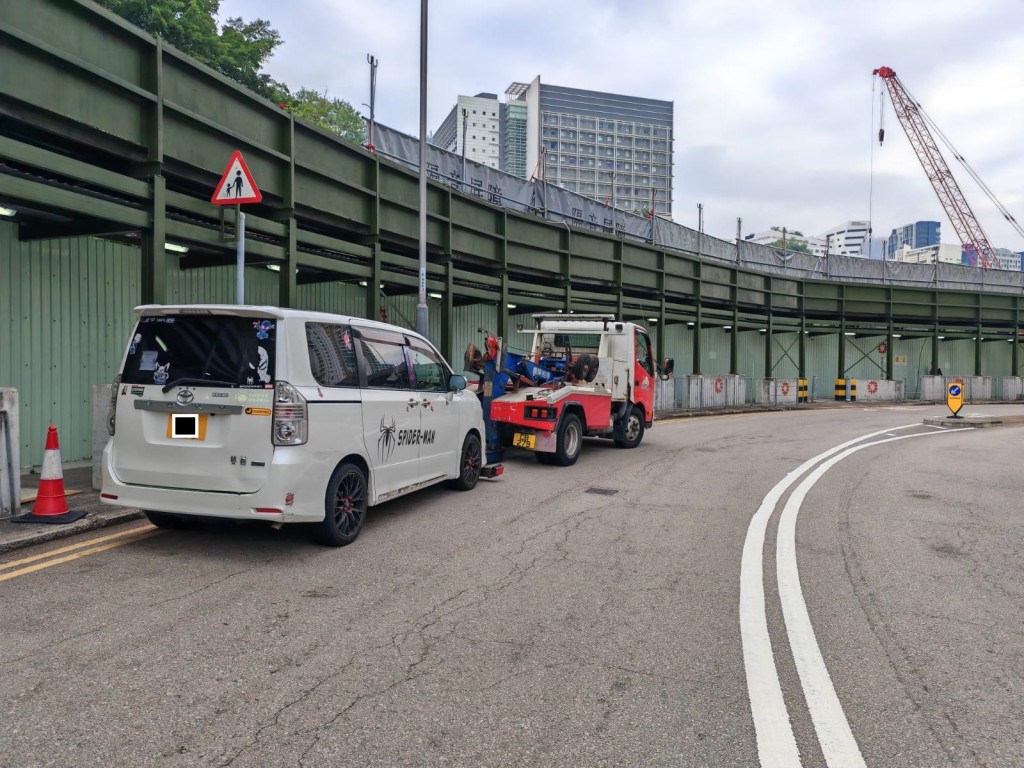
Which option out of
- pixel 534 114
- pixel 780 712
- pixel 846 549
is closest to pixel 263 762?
pixel 780 712

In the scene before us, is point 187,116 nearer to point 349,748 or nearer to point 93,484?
point 93,484

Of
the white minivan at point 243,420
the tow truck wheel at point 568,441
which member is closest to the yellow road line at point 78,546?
the white minivan at point 243,420

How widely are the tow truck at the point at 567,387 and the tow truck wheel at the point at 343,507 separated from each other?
4658 millimetres

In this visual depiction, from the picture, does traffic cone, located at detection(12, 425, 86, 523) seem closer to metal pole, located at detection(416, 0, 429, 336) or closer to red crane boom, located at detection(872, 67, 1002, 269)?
metal pole, located at detection(416, 0, 429, 336)

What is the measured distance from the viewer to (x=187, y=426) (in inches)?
212

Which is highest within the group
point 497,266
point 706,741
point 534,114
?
point 534,114

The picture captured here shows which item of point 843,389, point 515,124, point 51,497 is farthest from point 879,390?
point 515,124

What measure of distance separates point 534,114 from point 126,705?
578 feet

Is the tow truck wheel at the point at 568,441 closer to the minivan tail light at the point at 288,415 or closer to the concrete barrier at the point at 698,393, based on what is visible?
the minivan tail light at the point at 288,415

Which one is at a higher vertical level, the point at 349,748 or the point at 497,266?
the point at 497,266

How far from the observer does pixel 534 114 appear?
166750 mm

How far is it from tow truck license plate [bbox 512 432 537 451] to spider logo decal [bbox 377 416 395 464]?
4275 millimetres

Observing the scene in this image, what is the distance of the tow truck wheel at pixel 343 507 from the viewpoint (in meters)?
5.66

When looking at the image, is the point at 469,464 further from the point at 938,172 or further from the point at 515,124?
the point at 515,124
